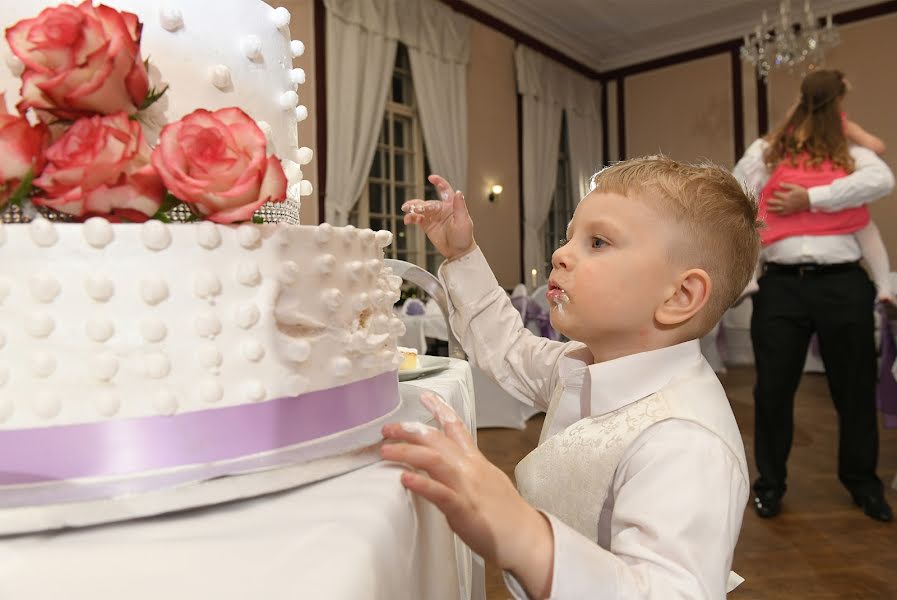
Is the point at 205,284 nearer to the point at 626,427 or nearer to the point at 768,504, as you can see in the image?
the point at 626,427

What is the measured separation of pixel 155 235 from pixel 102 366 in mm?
134

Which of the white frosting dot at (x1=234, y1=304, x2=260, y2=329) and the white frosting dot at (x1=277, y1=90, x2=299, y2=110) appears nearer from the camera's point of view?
the white frosting dot at (x1=234, y1=304, x2=260, y2=329)

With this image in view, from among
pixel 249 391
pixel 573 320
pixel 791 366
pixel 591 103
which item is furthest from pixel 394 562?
pixel 591 103

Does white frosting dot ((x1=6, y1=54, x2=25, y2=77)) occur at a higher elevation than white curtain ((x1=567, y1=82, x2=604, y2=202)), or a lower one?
lower

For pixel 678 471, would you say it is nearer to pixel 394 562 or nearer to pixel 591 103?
pixel 394 562

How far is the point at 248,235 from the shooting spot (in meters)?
0.67

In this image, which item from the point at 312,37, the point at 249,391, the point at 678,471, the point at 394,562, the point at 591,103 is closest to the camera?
the point at 394,562

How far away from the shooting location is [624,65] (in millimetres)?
10383

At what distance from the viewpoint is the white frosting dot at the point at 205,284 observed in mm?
648

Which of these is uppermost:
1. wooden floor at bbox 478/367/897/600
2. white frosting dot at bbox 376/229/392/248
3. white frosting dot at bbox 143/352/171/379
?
white frosting dot at bbox 376/229/392/248

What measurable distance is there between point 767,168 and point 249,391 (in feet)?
9.98

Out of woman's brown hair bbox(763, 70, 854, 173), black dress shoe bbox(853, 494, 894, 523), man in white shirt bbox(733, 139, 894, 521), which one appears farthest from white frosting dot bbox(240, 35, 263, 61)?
black dress shoe bbox(853, 494, 894, 523)

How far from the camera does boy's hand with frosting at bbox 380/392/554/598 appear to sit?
65 cm

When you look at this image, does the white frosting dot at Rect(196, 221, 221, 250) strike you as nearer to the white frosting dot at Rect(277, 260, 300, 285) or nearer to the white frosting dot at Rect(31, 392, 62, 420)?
the white frosting dot at Rect(277, 260, 300, 285)
